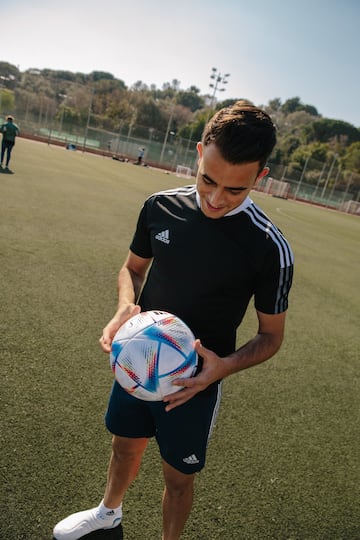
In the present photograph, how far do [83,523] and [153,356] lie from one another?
1.33 m

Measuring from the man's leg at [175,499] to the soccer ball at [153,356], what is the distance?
18.2 inches

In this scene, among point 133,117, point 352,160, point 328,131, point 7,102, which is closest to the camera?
point 7,102

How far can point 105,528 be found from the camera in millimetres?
2223

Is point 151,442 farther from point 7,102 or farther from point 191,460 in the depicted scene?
point 7,102

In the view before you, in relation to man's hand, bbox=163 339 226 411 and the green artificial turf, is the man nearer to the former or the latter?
man's hand, bbox=163 339 226 411

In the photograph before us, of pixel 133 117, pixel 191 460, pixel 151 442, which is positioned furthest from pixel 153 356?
pixel 133 117

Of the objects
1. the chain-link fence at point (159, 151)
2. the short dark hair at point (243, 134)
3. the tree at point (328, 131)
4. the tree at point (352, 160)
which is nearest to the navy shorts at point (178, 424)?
the short dark hair at point (243, 134)

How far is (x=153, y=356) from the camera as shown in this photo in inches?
65.0

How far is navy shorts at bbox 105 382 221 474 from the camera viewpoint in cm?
177

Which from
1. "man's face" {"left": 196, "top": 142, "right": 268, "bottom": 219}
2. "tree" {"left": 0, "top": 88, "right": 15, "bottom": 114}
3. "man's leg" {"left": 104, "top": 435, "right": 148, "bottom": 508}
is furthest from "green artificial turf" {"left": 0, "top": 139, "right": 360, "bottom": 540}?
"tree" {"left": 0, "top": 88, "right": 15, "bottom": 114}

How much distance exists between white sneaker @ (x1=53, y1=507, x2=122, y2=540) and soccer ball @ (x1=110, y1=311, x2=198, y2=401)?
1.05 metres

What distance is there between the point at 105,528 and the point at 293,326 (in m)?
4.38

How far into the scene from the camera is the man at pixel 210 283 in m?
1.67

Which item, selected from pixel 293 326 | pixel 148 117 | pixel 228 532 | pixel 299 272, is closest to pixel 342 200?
pixel 148 117
